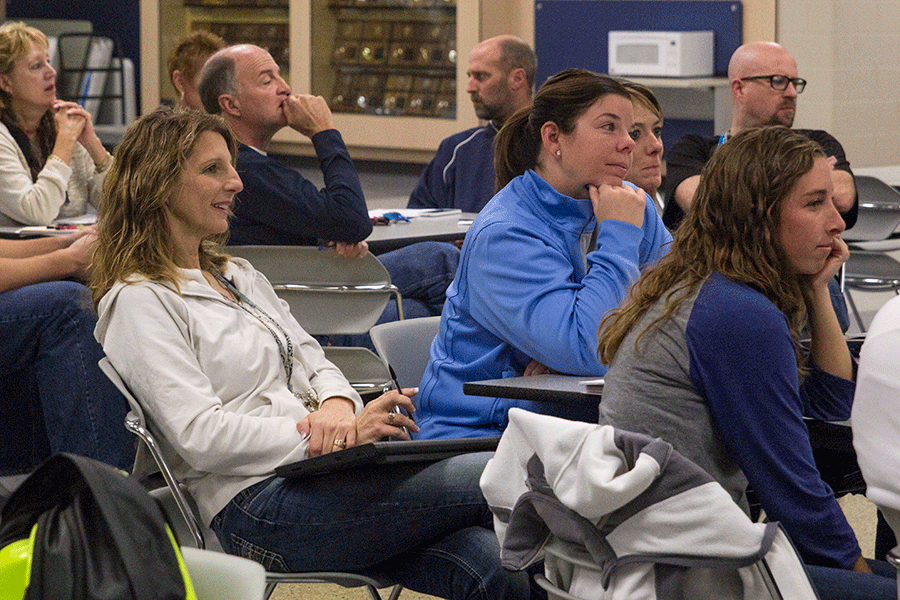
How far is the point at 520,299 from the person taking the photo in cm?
208

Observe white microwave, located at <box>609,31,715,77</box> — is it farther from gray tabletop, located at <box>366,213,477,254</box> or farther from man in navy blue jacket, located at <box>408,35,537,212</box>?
gray tabletop, located at <box>366,213,477,254</box>

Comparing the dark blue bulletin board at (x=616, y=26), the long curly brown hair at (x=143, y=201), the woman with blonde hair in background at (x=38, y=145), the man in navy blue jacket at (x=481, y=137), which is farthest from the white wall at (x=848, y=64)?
the long curly brown hair at (x=143, y=201)

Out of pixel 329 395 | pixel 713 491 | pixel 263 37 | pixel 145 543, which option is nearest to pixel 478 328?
pixel 329 395

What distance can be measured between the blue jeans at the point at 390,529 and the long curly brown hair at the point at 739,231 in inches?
14.0

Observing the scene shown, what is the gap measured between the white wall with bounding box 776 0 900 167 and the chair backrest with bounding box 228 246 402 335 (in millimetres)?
4128

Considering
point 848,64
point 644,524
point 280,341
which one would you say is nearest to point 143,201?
point 280,341

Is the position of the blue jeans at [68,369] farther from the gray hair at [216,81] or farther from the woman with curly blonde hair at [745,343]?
the woman with curly blonde hair at [745,343]

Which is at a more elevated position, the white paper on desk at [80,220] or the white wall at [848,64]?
the white wall at [848,64]

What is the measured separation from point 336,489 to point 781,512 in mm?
688

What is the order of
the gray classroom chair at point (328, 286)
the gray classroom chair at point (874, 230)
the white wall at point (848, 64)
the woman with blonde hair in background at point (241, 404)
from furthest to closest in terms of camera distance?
the white wall at point (848, 64), the gray classroom chair at point (874, 230), the gray classroom chair at point (328, 286), the woman with blonde hair in background at point (241, 404)

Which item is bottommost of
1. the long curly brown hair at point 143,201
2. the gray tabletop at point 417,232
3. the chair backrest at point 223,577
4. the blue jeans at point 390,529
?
the blue jeans at point 390,529

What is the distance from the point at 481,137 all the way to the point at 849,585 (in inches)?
131

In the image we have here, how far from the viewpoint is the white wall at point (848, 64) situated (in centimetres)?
651

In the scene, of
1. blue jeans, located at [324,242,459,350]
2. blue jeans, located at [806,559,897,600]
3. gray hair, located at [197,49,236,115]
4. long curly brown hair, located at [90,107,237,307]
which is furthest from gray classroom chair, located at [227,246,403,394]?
blue jeans, located at [806,559,897,600]
